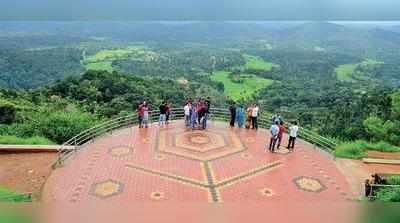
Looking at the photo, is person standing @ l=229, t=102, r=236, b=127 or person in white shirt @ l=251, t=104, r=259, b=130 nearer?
person in white shirt @ l=251, t=104, r=259, b=130

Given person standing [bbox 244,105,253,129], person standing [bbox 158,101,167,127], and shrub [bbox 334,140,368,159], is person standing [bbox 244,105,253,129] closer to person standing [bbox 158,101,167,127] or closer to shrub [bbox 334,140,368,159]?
person standing [bbox 158,101,167,127]

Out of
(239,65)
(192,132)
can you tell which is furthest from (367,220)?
(239,65)

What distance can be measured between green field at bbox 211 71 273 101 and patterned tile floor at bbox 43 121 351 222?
48914mm

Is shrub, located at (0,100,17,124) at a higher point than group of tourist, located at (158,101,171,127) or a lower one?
lower

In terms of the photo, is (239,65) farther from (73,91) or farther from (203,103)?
(203,103)

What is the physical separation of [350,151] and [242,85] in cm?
6238

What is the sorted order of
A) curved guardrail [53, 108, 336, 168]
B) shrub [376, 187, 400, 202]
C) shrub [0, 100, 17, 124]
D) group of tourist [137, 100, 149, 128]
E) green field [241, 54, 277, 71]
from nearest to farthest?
1. shrub [376, 187, 400, 202]
2. curved guardrail [53, 108, 336, 168]
3. group of tourist [137, 100, 149, 128]
4. shrub [0, 100, 17, 124]
5. green field [241, 54, 277, 71]

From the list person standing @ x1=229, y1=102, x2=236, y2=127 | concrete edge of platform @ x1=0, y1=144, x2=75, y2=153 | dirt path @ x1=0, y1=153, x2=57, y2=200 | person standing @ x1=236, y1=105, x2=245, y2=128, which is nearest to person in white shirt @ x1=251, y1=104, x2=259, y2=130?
A: person standing @ x1=236, y1=105, x2=245, y2=128

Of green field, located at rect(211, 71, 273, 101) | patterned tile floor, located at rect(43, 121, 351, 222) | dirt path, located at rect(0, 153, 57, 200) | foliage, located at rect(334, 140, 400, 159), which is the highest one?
foliage, located at rect(334, 140, 400, 159)

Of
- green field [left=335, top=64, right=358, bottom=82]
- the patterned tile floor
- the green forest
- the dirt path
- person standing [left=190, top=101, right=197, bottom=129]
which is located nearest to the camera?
the patterned tile floor

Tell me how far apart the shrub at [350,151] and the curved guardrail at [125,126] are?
33cm

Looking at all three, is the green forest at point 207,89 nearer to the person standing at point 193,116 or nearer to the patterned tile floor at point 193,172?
the patterned tile floor at point 193,172

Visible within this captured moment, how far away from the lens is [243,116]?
1756 centimetres

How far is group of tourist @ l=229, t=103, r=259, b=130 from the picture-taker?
56.3 ft
